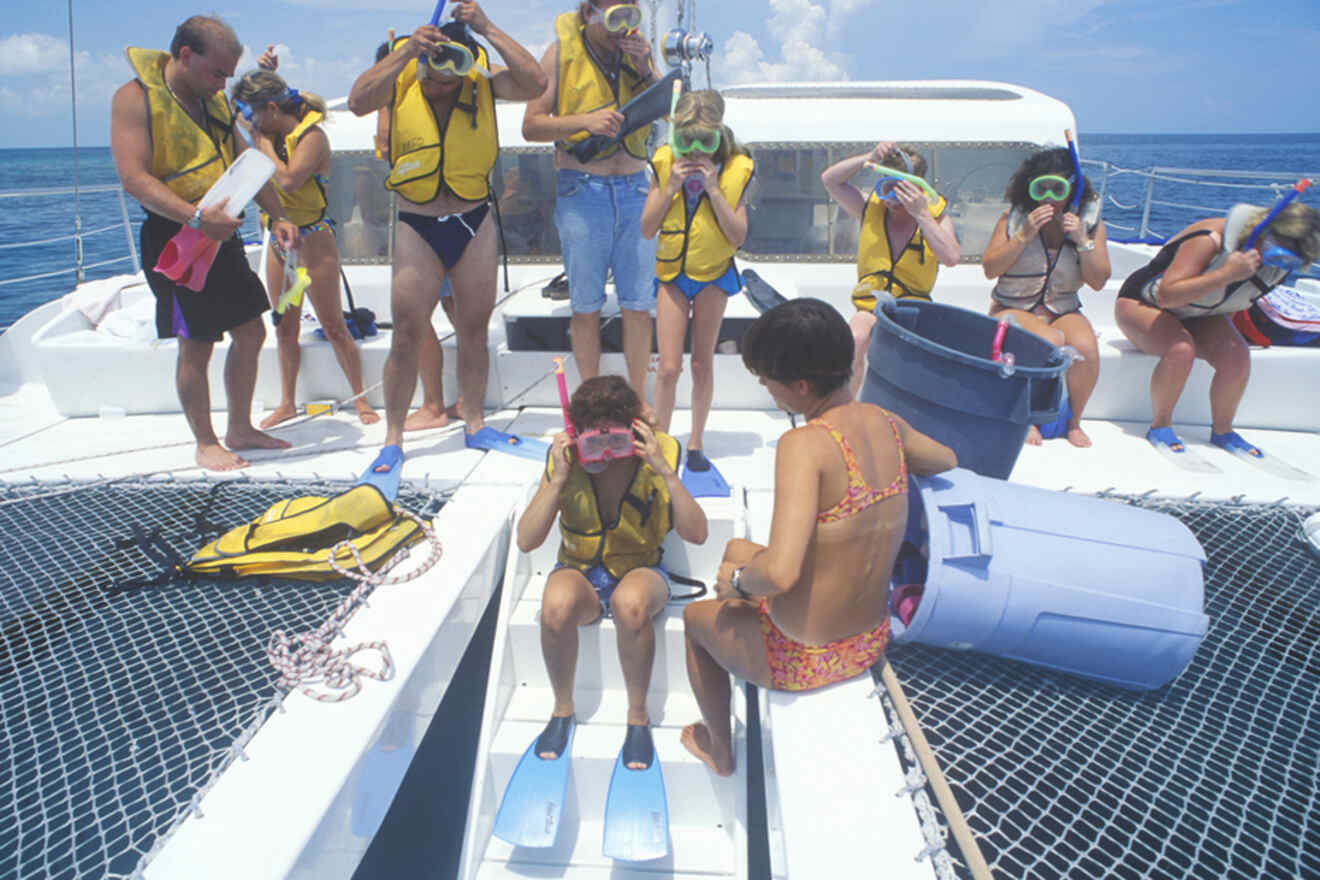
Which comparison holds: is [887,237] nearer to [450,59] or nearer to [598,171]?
[598,171]

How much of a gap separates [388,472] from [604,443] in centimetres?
129

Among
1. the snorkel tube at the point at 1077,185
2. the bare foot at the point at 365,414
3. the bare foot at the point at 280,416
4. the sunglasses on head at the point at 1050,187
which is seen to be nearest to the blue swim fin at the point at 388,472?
the bare foot at the point at 365,414

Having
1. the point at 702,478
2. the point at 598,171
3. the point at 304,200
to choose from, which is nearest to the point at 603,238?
the point at 598,171

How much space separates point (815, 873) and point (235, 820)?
121 centimetres

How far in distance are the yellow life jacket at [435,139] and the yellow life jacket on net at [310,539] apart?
4.22ft

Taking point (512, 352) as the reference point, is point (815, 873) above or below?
below

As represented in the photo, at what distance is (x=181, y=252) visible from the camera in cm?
302

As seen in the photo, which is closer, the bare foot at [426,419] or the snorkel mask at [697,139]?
the snorkel mask at [697,139]

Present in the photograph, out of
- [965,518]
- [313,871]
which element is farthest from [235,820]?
[965,518]

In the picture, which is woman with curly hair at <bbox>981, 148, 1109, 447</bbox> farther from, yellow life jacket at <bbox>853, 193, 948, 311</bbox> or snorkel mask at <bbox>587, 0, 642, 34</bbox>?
snorkel mask at <bbox>587, 0, 642, 34</bbox>

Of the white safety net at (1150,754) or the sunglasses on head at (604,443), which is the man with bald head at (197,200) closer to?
the sunglasses on head at (604,443)

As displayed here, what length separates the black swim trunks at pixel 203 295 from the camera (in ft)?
10.2

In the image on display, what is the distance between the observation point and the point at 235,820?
1562mm

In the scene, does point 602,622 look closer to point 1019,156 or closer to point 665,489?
point 665,489
